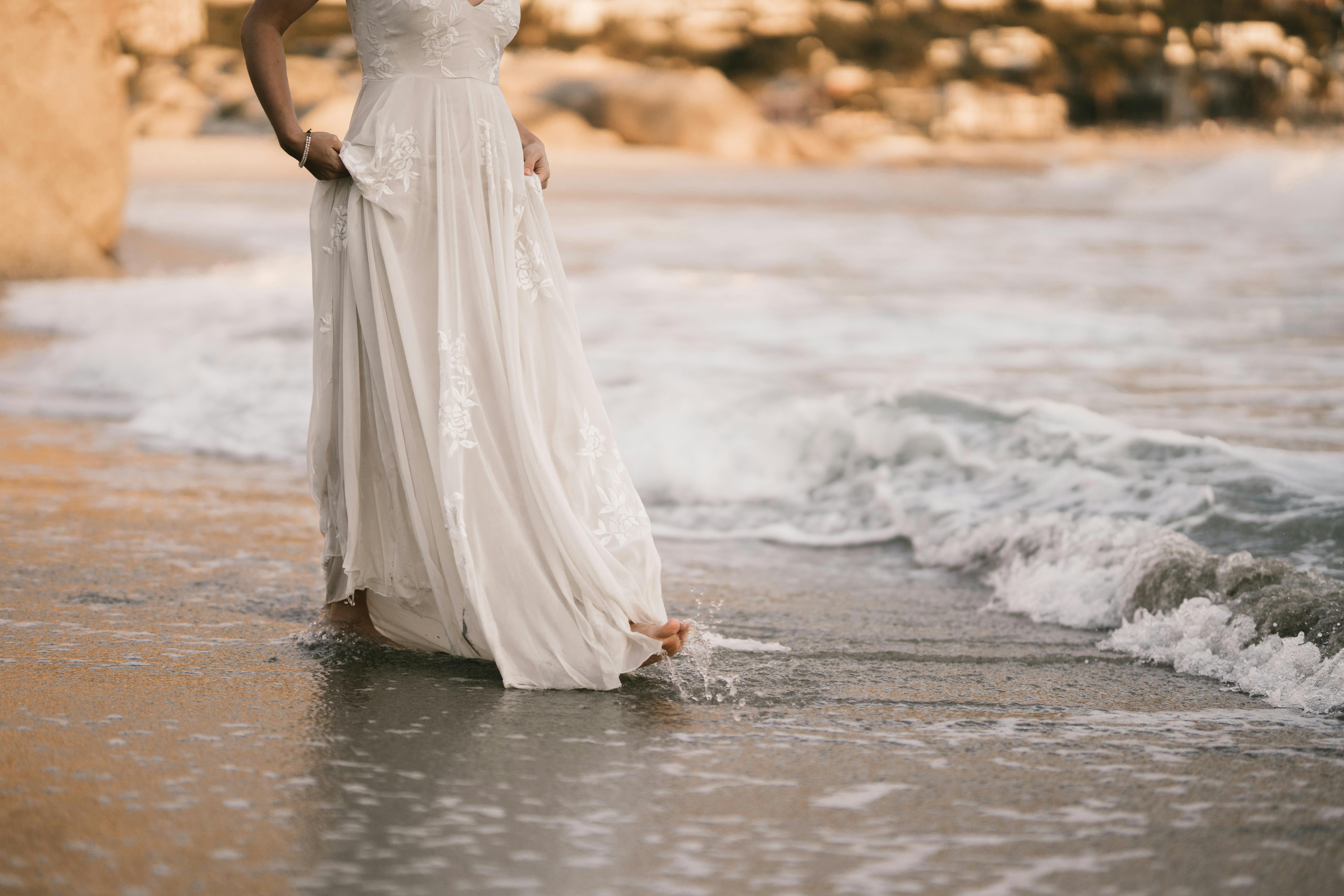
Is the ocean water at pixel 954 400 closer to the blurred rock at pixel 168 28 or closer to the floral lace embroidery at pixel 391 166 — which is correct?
the floral lace embroidery at pixel 391 166


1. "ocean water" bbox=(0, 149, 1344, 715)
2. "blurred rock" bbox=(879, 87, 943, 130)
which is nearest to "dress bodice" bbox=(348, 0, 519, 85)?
"ocean water" bbox=(0, 149, 1344, 715)

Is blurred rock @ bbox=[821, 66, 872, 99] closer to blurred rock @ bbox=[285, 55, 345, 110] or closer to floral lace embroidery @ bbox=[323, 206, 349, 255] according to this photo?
blurred rock @ bbox=[285, 55, 345, 110]

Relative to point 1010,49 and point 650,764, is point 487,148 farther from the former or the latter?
point 1010,49

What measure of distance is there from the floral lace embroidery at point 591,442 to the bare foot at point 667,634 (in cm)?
35

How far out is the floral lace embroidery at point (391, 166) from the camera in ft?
9.23

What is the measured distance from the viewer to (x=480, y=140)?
286cm

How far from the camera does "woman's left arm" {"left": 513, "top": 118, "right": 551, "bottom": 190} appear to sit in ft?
9.87

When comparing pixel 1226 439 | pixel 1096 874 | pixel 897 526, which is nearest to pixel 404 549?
pixel 1096 874

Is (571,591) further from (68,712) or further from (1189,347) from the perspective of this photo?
(1189,347)

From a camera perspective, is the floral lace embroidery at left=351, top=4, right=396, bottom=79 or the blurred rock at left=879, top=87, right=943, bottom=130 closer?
the floral lace embroidery at left=351, top=4, right=396, bottom=79

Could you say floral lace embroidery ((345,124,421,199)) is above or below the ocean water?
above

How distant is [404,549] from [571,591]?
0.38 metres

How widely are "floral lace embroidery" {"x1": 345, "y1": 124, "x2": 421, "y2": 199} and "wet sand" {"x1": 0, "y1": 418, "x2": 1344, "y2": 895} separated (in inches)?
39.7

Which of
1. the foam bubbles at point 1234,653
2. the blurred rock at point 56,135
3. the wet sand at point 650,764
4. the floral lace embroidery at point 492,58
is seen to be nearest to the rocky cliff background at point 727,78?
the blurred rock at point 56,135
